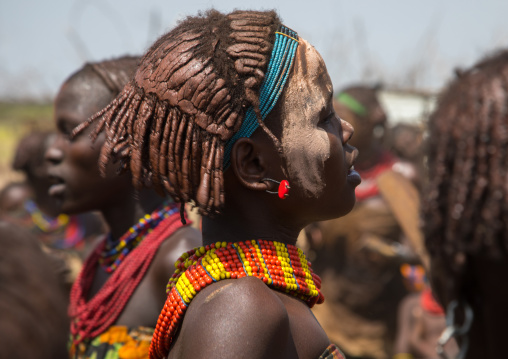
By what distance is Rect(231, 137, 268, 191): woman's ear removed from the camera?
1917 millimetres

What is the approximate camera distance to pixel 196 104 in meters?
1.84

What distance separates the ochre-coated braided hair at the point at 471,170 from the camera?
1.86m

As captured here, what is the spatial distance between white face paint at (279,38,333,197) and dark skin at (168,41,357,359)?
15 millimetres

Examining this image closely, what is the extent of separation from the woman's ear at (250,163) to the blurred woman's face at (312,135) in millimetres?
75

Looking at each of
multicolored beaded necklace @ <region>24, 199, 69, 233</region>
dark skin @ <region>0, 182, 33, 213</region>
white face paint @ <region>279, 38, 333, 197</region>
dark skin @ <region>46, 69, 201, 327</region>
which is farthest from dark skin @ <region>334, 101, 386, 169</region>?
white face paint @ <region>279, 38, 333, 197</region>

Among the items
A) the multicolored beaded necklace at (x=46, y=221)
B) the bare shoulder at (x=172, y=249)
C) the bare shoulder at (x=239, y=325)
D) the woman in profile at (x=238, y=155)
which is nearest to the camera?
the bare shoulder at (x=239, y=325)

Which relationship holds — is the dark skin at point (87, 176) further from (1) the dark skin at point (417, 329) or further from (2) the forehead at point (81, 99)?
(1) the dark skin at point (417, 329)

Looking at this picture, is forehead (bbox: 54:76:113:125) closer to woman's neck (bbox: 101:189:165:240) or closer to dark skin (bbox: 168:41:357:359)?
woman's neck (bbox: 101:189:165:240)

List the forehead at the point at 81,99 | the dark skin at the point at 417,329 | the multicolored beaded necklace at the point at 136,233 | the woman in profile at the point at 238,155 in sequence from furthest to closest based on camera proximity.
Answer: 1. the dark skin at the point at 417,329
2. the forehead at the point at 81,99
3. the multicolored beaded necklace at the point at 136,233
4. the woman in profile at the point at 238,155

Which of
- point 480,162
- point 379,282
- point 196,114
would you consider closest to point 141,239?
point 196,114

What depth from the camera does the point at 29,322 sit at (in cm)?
358

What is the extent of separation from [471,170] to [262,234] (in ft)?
2.07

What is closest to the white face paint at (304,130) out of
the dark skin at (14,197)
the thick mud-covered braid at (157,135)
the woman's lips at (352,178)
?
the woman's lips at (352,178)

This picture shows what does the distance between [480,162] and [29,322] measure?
2.62m
